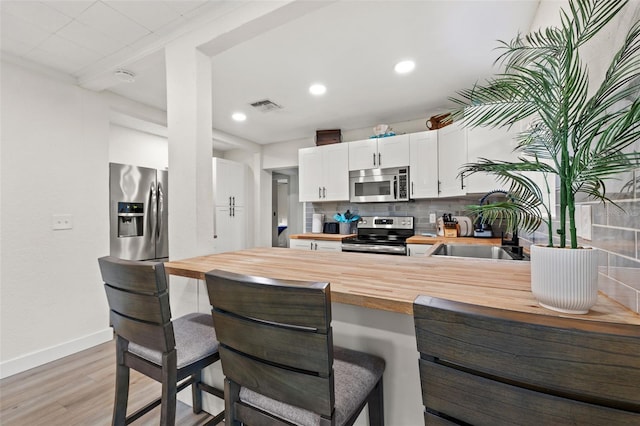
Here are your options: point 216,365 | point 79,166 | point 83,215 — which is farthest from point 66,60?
point 216,365

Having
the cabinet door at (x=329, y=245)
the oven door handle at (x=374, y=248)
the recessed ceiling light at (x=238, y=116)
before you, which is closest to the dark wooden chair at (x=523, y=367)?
the oven door handle at (x=374, y=248)

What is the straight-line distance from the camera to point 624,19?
785mm

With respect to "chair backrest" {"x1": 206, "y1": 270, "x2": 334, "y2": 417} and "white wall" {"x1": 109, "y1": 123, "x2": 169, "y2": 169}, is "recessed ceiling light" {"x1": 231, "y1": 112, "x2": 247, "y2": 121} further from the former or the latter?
"chair backrest" {"x1": 206, "y1": 270, "x2": 334, "y2": 417}

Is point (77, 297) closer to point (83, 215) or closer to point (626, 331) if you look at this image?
point (83, 215)

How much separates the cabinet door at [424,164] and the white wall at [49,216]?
11.2 ft

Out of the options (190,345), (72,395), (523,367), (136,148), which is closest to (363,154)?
(136,148)

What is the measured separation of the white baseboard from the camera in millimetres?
2135

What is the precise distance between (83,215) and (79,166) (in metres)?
0.47

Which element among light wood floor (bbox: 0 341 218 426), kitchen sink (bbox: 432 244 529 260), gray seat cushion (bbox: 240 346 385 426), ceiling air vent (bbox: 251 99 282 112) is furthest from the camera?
ceiling air vent (bbox: 251 99 282 112)

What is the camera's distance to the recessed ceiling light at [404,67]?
7.68 feet

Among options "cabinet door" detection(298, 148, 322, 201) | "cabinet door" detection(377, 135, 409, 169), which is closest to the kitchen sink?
"cabinet door" detection(377, 135, 409, 169)

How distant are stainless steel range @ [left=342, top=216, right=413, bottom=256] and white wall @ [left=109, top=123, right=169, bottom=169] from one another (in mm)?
2533

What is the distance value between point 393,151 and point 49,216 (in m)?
3.60

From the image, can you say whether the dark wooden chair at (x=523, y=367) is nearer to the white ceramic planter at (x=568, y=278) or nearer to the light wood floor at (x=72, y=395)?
the white ceramic planter at (x=568, y=278)
